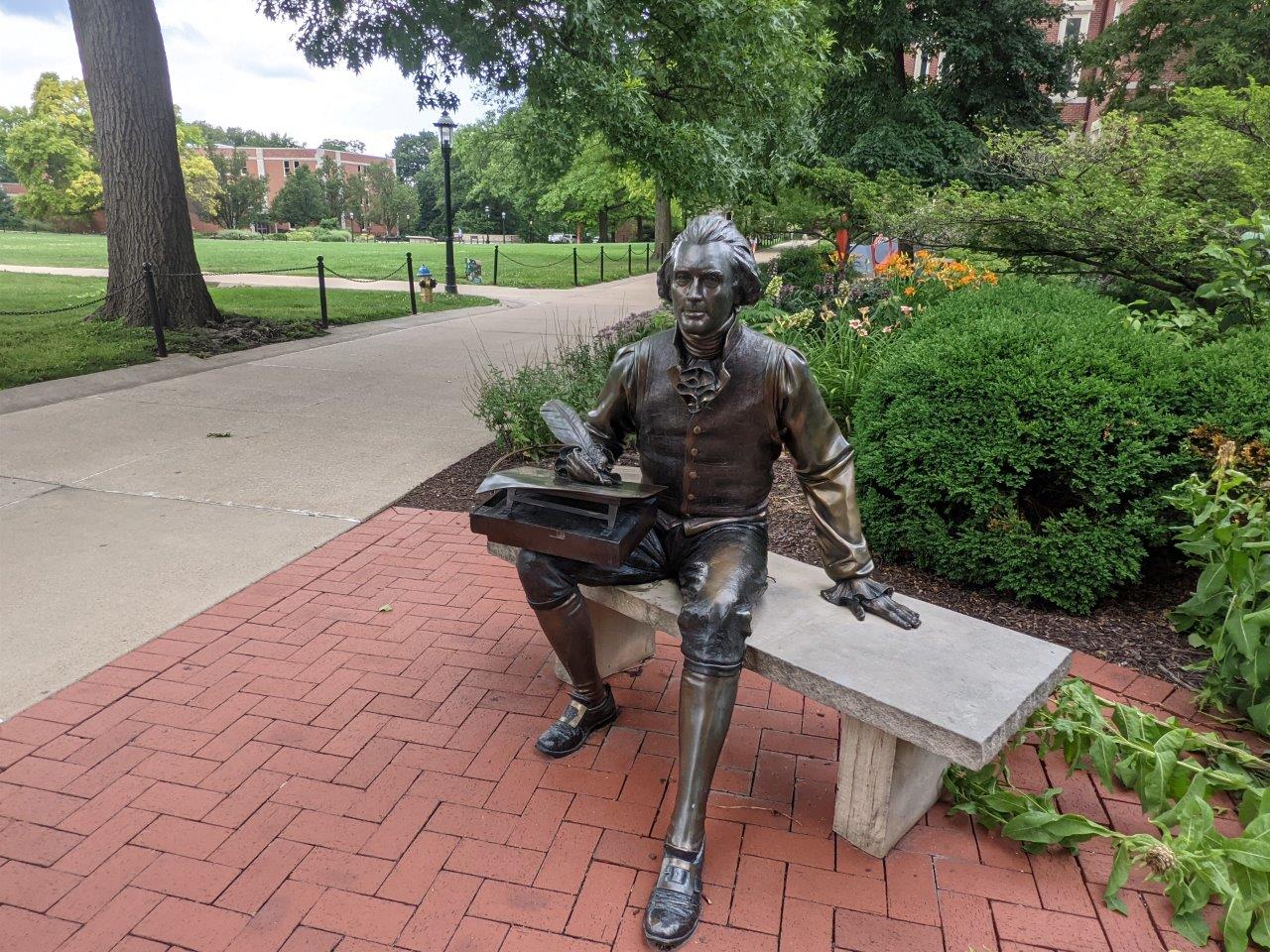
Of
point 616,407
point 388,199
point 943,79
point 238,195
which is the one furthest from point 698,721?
point 238,195

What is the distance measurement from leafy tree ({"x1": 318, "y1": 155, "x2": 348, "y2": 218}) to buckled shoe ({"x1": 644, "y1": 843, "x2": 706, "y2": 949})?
80.7 m

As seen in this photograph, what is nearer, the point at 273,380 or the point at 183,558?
the point at 183,558

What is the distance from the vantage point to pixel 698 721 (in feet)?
7.38

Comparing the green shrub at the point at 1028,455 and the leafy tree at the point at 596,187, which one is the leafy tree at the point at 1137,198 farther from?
the leafy tree at the point at 596,187

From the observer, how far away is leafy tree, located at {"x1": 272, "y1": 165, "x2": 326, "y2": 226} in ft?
237

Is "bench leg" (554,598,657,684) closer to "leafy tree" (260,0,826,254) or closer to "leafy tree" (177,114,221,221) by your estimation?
"leafy tree" (260,0,826,254)

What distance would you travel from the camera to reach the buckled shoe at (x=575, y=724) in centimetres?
285

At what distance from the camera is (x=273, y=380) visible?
887 centimetres

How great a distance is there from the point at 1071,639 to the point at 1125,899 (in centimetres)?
151

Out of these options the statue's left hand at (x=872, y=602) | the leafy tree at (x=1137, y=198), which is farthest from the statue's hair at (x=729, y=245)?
the leafy tree at (x=1137, y=198)

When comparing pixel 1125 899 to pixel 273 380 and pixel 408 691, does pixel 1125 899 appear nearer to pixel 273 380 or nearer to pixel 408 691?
pixel 408 691

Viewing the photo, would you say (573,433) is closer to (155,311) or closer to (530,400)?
(530,400)

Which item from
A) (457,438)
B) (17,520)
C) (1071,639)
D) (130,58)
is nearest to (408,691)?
(1071,639)

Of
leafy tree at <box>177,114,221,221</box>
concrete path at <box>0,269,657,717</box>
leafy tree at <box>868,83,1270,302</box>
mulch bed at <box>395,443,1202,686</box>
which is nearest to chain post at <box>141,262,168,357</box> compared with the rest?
concrete path at <box>0,269,657,717</box>
